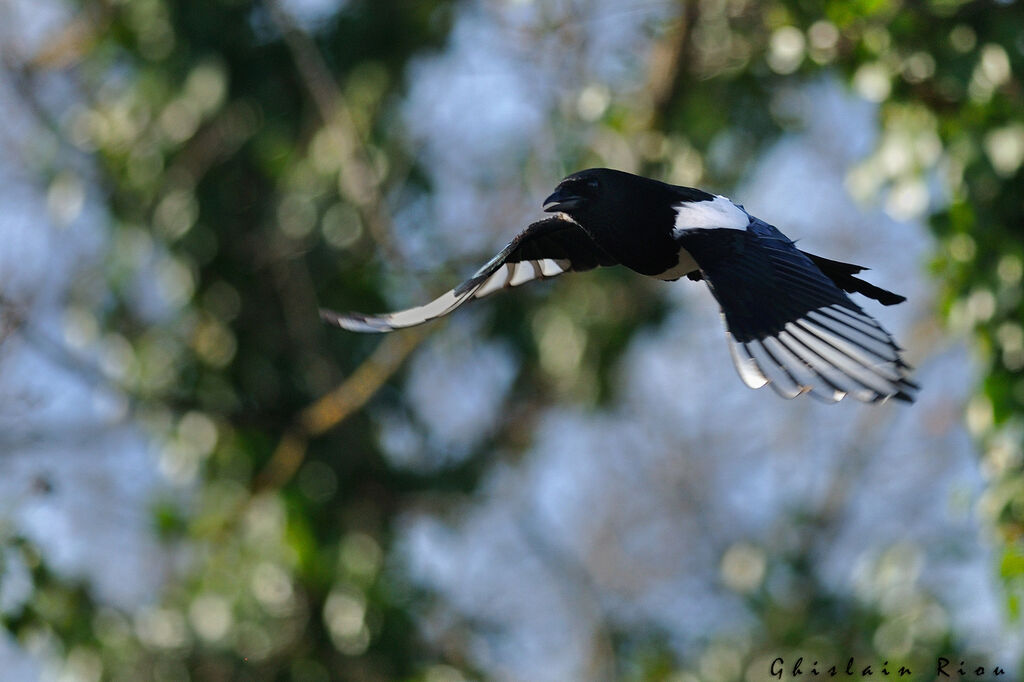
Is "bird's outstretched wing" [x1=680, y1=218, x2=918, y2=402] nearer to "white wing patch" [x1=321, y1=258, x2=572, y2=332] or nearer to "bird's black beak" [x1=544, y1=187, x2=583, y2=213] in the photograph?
"bird's black beak" [x1=544, y1=187, x2=583, y2=213]

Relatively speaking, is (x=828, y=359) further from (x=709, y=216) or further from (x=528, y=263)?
(x=528, y=263)

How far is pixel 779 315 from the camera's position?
8.30 feet

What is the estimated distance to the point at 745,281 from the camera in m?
2.55

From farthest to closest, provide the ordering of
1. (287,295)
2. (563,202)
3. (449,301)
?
1. (287,295)
2. (449,301)
3. (563,202)

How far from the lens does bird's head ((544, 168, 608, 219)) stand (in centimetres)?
266

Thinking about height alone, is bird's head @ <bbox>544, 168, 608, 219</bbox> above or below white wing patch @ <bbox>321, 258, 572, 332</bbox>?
above

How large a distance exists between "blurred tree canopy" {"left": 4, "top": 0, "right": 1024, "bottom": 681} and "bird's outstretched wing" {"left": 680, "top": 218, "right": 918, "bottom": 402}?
186 centimetres

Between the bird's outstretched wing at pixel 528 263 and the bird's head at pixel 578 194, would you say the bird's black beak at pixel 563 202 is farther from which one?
the bird's outstretched wing at pixel 528 263

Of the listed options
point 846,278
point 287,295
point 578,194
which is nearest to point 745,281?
point 578,194

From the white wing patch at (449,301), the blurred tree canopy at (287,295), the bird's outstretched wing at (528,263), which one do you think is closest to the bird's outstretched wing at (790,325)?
the bird's outstretched wing at (528,263)

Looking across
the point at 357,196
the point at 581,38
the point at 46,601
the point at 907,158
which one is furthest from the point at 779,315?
the point at 581,38

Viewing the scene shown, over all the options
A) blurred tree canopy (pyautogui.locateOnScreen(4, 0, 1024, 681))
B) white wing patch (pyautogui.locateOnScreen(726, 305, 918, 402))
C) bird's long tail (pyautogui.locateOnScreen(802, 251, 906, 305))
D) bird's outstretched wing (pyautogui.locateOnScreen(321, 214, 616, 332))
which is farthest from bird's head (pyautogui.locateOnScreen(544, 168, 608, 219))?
blurred tree canopy (pyautogui.locateOnScreen(4, 0, 1024, 681))

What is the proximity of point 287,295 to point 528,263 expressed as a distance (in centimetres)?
259

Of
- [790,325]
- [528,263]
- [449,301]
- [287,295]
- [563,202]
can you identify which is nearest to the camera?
[790,325]
